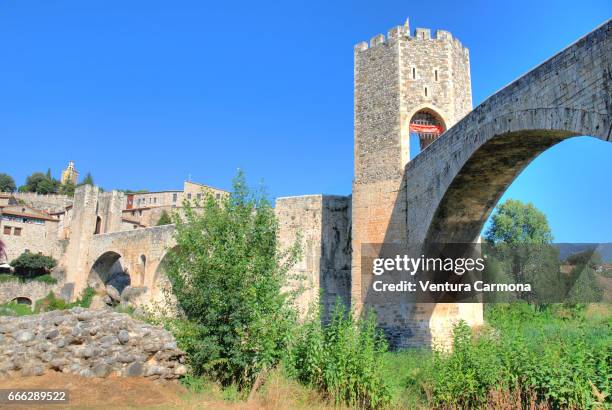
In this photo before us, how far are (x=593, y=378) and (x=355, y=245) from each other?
759 centimetres

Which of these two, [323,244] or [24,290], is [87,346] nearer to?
[323,244]

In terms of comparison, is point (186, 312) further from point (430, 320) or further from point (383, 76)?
point (383, 76)

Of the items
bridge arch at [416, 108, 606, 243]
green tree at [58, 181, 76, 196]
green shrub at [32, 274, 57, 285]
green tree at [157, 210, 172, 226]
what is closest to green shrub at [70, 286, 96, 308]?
green shrub at [32, 274, 57, 285]

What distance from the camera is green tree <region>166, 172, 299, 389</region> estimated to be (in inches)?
317

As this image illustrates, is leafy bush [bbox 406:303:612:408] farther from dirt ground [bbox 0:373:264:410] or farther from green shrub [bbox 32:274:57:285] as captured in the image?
green shrub [bbox 32:274:57:285]

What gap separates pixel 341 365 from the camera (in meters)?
7.43

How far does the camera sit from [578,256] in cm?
2264

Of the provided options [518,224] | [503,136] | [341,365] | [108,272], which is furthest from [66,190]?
[503,136]

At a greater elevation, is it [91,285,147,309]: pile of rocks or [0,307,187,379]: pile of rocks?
[91,285,147,309]: pile of rocks

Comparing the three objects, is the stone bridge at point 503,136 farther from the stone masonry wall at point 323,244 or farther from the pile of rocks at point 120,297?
the pile of rocks at point 120,297

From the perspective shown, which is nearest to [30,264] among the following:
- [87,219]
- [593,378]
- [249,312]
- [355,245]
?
[87,219]

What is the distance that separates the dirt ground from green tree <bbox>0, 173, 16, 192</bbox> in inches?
2801

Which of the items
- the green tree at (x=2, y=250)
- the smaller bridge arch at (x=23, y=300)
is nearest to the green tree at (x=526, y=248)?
the smaller bridge arch at (x=23, y=300)

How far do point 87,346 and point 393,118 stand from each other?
9605 mm
